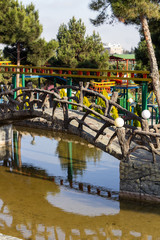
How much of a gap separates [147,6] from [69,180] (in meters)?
8.08

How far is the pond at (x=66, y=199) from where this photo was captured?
902 centimetres

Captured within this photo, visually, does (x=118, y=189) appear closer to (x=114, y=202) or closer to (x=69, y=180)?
(x=114, y=202)

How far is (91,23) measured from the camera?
717 inches

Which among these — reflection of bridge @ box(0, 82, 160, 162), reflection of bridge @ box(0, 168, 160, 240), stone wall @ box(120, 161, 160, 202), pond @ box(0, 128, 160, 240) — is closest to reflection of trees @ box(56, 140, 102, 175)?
pond @ box(0, 128, 160, 240)

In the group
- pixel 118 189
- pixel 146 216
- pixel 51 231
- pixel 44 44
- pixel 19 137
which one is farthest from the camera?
pixel 44 44

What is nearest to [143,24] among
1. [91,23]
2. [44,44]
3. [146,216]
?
[91,23]

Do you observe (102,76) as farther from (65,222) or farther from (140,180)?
(65,222)

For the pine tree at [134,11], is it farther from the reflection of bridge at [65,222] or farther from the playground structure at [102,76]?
the reflection of bridge at [65,222]

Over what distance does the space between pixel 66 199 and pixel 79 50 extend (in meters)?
23.5

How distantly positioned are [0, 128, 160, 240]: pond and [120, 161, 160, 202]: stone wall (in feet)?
0.98

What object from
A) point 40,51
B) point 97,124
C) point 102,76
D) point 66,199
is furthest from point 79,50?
point 66,199

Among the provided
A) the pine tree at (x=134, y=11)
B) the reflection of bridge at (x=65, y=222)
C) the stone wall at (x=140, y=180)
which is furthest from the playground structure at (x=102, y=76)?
the reflection of bridge at (x=65, y=222)

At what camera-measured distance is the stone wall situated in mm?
10297

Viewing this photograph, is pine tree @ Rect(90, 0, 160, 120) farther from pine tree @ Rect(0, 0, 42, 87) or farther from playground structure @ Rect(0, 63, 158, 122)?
pine tree @ Rect(0, 0, 42, 87)
